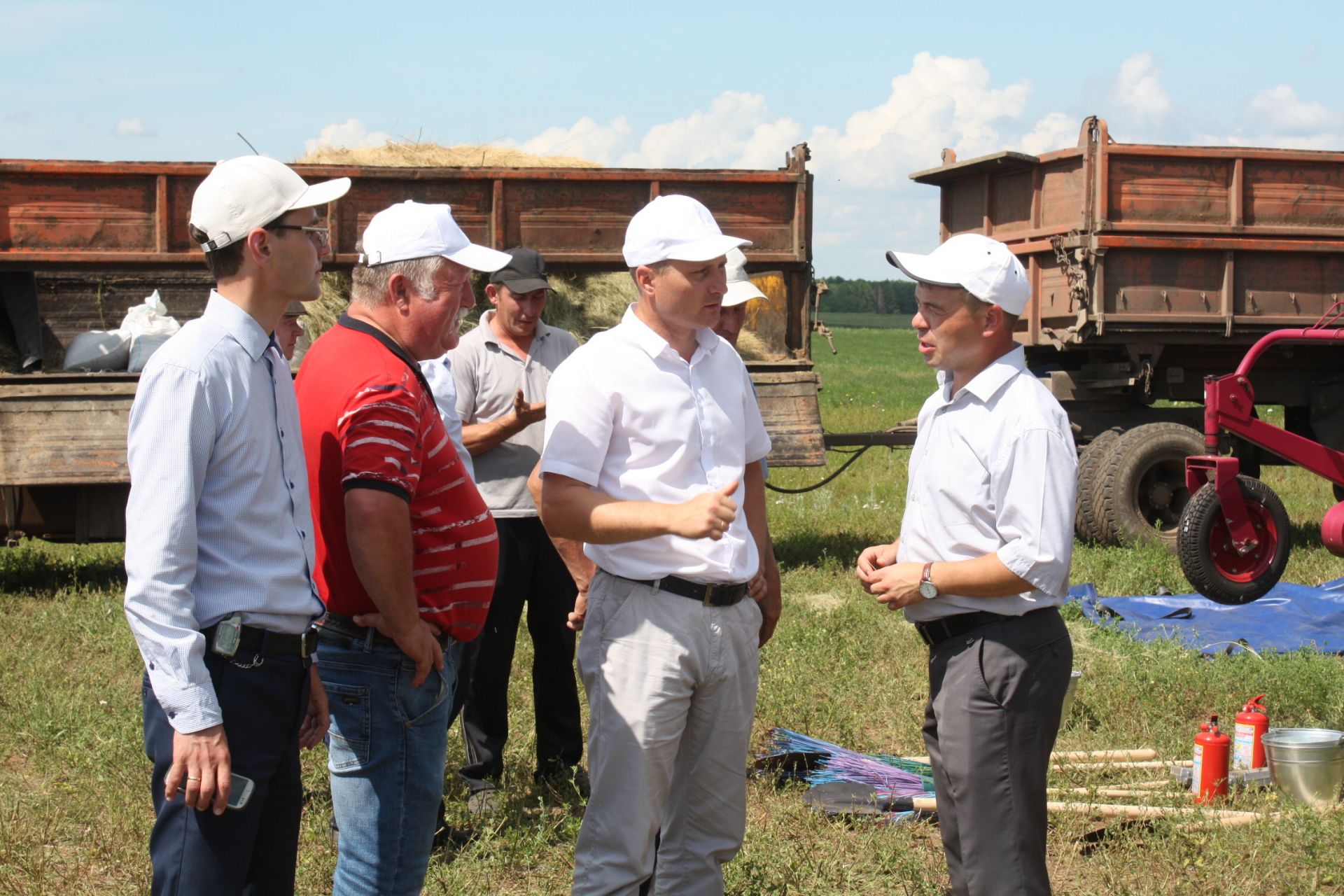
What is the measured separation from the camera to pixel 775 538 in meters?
9.10

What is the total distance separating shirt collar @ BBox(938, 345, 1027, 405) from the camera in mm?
2736

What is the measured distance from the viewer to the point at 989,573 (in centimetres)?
262

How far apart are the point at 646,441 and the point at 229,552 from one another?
963 millimetres

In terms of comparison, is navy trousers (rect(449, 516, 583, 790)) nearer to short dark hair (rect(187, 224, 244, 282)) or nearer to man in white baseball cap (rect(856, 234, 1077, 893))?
man in white baseball cap (rect(856, 234, 1077, 893))

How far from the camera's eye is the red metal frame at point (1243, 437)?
6645mm

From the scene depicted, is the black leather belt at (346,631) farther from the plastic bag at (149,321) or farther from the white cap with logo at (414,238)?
the plastic bag at (149,321)

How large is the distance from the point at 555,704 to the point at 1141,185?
20.8ft

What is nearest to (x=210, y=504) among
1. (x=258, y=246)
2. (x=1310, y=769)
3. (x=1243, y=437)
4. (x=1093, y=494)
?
(x=258, y=246)

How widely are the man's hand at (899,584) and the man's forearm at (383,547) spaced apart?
1.05 metres

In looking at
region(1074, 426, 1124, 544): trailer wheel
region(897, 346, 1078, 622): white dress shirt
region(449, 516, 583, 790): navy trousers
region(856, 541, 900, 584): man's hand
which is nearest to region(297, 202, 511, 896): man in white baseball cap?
region(856, 541, 900, 584): man's hand

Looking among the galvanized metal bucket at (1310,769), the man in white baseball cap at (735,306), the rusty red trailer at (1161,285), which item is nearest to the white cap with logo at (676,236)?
the man in white baseball cap at (735,306)

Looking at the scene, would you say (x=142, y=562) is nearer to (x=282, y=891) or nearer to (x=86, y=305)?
(x=282, y=891)

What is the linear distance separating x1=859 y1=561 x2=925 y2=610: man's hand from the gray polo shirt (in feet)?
5.92

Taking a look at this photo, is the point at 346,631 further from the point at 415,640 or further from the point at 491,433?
the point at 491,433
